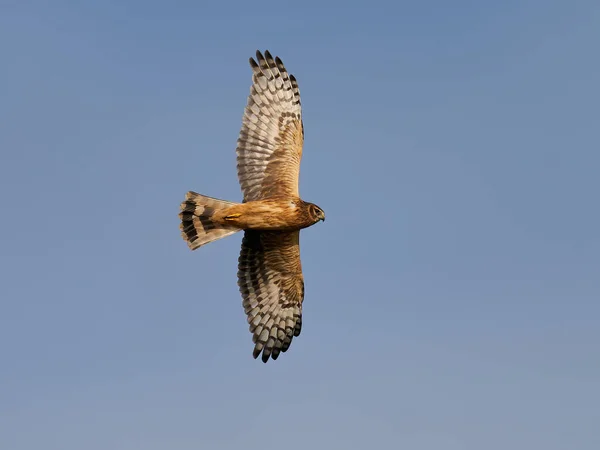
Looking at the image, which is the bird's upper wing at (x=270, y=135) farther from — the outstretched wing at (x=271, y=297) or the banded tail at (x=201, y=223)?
the outstretched wing at (x=271, y=297)

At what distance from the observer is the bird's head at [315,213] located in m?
18.0

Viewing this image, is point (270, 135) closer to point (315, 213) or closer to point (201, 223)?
point (315, 213)

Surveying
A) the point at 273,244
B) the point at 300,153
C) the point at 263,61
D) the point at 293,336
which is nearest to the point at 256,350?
the point at 293,336

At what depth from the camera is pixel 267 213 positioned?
1800cm

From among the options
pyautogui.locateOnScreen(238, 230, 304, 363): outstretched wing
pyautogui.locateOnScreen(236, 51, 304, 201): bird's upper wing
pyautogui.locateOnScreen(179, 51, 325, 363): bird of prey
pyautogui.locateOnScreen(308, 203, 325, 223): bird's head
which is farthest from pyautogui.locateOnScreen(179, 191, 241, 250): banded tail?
pyautogui.locateOnScreen(308, 203, 325, 223): bird's head

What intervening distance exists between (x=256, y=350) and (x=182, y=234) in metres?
3.04

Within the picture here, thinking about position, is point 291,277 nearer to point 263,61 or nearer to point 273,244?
point 273,244

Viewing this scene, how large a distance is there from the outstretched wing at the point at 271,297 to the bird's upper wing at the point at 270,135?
4.80 ft

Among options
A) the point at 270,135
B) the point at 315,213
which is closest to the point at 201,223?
the point at 315,213

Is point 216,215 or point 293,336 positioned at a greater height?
point 216,215

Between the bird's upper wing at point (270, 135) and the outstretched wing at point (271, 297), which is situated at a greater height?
the bird's upper wing at point (270, 135)

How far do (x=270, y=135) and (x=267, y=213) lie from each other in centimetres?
204

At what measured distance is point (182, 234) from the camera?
1833 cm

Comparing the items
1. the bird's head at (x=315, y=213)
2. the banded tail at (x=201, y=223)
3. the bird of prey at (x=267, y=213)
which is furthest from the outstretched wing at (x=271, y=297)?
the bird's head at (x=315, y=213)
